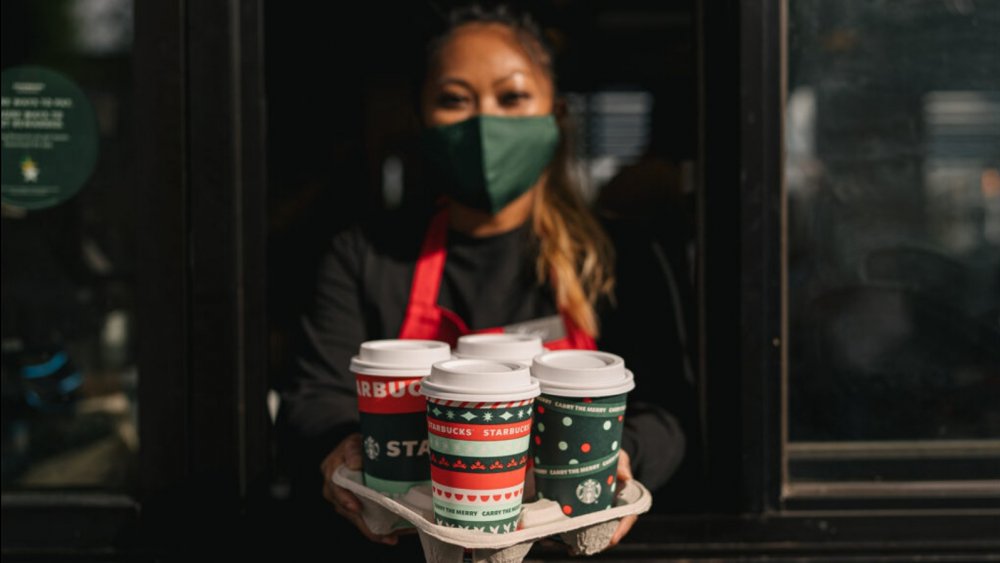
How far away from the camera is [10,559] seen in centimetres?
165

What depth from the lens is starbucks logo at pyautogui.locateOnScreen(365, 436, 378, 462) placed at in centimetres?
125

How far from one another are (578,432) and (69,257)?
1.43 m

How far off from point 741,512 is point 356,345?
0.94m

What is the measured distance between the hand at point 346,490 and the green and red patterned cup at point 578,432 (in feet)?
1.06

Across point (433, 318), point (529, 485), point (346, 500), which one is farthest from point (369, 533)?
point (433, 318)

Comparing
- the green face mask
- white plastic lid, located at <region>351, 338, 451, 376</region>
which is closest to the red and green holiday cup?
white plastic lid, located at <region>351, 338, 451, 376</region>

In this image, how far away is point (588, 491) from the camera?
3.93 feet

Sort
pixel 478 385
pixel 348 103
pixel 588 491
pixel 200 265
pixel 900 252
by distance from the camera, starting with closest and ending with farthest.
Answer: pixel 478 385 < pixel 588 491 < pixel 200 265 < pixel 900 252 < pixel 348 103

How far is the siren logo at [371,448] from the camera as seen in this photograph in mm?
1245

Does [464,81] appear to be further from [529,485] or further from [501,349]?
[529,485]

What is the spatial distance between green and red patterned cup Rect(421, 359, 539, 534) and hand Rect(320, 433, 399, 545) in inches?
9.1

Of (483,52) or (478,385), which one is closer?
(478,385)

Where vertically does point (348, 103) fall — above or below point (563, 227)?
above

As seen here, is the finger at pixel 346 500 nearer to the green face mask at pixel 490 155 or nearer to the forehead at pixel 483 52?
the green face mask at pixel 490 155
